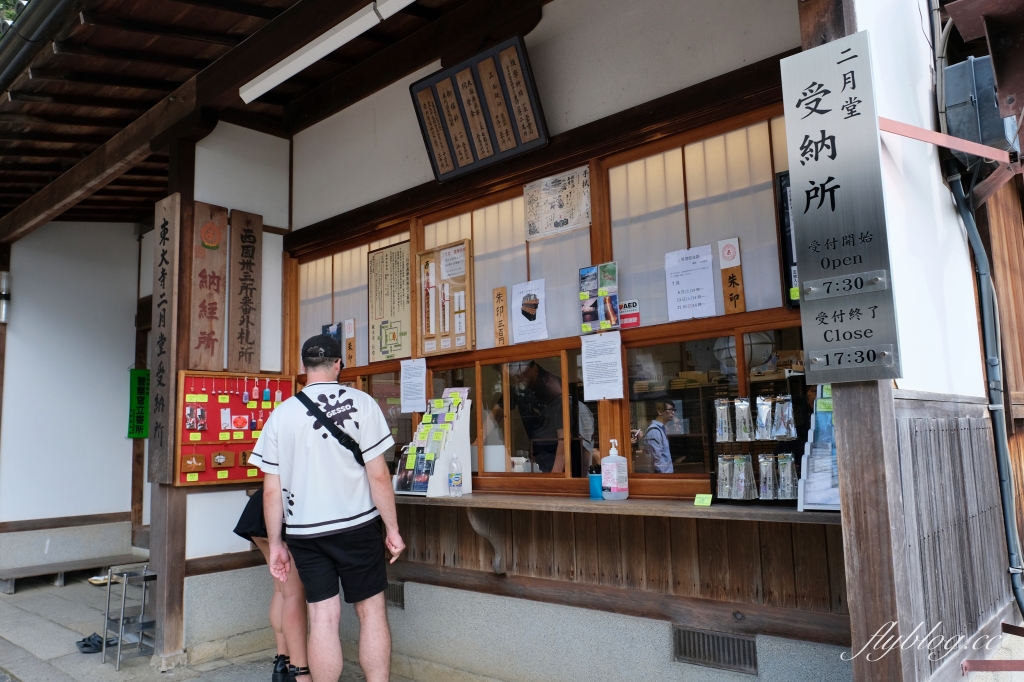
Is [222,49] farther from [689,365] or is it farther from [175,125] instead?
[689,365]

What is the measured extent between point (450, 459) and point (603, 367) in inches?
47.4

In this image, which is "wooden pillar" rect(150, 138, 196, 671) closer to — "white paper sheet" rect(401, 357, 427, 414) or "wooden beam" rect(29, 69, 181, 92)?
"wooden beam" rect(29, 69, 181, 92)

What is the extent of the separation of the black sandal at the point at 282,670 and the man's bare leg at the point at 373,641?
35.0 inches

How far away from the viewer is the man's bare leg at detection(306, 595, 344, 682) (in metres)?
3.73

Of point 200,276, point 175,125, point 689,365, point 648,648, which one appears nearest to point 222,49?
point 175,125

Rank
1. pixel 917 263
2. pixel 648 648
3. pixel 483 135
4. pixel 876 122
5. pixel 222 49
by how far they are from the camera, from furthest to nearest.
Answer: pixel 222 49 < pixel 483 135 < pixel 648 648 < pixel 917 263 < pixel 876 122

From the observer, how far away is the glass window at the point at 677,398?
12.3 feet

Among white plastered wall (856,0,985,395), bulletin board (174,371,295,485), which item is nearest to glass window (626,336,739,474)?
white plastered wall (856,0,985,395)

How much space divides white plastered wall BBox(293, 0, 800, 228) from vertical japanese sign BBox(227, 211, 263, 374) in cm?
70

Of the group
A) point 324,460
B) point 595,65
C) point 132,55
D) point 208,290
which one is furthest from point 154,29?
point 324,460

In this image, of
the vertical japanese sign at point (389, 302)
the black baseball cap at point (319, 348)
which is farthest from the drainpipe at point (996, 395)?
the vertical japanese sign at point (389, 302)

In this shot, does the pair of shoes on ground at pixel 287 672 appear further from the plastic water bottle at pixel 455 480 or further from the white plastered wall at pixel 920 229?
the white plastered wall at pixel 920 229

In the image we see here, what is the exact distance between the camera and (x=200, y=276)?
18.7 ft

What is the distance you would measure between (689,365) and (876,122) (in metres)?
1.72
